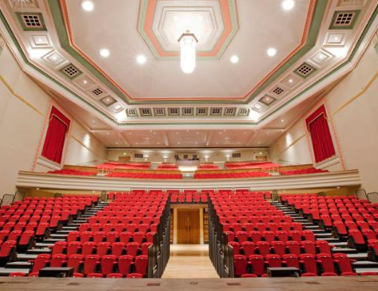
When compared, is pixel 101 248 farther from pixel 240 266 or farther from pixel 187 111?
pixel 187 111

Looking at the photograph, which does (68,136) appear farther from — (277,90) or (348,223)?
(348,223)

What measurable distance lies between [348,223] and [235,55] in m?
5.61

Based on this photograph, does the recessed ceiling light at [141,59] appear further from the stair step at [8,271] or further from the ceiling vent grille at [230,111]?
the stair step at [8,271]

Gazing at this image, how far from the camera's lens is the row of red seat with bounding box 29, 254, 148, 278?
256 centimetres

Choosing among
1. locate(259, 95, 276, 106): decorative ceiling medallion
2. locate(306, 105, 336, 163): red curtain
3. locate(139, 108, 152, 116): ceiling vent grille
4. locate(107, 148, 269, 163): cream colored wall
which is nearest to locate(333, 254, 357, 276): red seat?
locate(306, 105, 336, 163): red curtain

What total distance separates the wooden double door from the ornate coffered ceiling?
501cm

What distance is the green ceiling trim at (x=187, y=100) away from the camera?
5.13m

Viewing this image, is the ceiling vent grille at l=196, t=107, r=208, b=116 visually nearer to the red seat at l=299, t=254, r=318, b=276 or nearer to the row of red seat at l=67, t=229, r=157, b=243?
the row of red seat at l=67, t=229, r=157, b=243

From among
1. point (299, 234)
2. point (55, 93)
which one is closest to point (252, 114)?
point (299, 234)

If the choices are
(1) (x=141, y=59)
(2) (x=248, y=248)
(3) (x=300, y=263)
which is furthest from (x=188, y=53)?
(3) (x=300, y=263)

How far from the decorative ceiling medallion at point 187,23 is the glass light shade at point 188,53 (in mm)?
358

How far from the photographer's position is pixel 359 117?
229 inches

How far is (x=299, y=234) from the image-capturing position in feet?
10.8

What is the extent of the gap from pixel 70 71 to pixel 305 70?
814 centimetres
